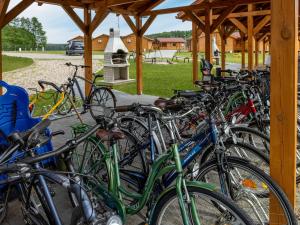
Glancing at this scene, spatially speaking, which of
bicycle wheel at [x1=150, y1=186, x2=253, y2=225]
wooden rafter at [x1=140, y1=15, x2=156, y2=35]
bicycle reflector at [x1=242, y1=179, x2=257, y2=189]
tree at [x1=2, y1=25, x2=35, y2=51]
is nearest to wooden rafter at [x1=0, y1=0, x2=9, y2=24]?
wooden rafter at [x1=140, y1=15, x2=156, y2=35]

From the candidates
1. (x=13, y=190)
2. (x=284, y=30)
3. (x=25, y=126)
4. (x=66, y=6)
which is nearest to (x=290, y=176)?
(x=284, y=30)

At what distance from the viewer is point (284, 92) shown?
1833 mm

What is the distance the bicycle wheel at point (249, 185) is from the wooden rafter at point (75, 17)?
5.72m

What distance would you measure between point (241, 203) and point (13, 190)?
1.45 metres

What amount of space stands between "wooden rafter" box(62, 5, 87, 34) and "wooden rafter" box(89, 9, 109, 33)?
0.56ft

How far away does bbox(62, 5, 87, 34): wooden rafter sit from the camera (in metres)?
7.13

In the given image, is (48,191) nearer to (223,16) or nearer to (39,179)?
(39,179)

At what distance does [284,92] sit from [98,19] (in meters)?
6.22

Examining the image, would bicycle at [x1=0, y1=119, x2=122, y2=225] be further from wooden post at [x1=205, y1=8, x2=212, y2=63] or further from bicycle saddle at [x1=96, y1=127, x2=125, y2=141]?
wooden post at [x1=205, y1=8, x2=212, y2=63]

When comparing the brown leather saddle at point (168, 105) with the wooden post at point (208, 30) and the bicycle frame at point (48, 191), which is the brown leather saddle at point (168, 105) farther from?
the wooden post at point (208, 30)

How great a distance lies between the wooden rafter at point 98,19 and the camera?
743 centimetres

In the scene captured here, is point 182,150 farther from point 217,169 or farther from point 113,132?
point 113,132

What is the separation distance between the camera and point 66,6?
278 inches

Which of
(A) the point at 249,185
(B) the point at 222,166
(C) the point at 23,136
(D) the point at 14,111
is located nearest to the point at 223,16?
(D) the point at 14,111
